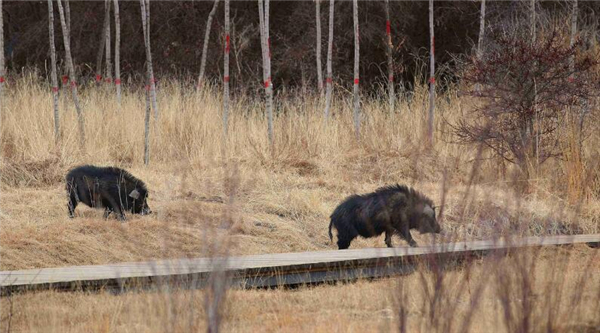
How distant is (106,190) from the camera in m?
10.2

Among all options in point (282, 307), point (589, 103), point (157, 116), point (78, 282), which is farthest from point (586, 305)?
point (157, 116)

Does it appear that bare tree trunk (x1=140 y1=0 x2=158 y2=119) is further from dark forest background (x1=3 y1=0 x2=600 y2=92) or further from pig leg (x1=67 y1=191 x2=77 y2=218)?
dark forest background (x1=3 y1=0 x2=600 y2=92)

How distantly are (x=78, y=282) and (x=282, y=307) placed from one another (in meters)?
1.26

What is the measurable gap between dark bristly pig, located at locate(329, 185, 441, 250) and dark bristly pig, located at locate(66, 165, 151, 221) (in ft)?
7.21

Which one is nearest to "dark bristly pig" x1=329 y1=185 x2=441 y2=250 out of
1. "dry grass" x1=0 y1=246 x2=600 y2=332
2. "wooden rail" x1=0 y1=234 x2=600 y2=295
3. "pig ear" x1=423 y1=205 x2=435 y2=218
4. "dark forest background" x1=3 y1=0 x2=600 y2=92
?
"pig ear" x1=423 y1=205 x2=435 y2=218

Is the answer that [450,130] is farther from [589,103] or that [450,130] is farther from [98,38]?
[98,38]

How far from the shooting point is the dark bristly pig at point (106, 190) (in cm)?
1017

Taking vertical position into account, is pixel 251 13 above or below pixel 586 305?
above

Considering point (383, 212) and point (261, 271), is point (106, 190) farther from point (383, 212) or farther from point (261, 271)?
point (261, 271)

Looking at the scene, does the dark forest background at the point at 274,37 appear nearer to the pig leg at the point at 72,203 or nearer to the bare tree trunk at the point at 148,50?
the bare tree trunk at the point at 148,50

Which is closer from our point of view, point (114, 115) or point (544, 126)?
point (544, 126)

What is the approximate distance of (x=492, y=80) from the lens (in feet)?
39.2

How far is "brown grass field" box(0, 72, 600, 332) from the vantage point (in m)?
5.04

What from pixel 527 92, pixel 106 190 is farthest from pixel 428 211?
pixel 527 92
